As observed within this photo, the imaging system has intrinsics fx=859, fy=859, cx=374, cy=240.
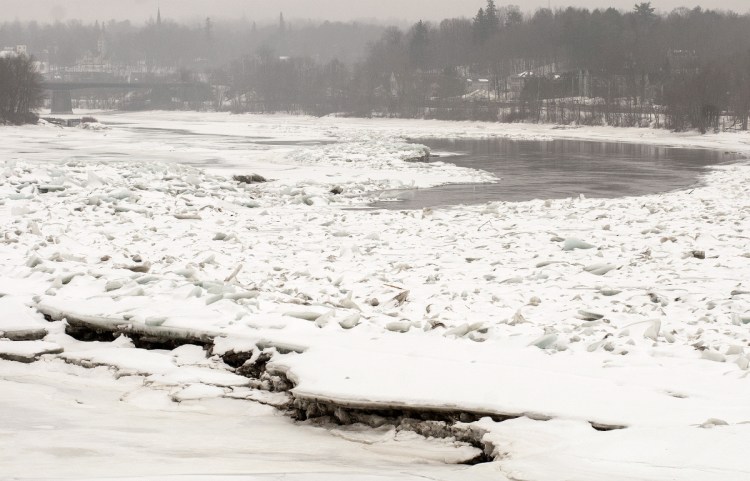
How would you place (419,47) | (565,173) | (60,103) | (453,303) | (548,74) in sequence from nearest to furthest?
(453,303) → (565,173) → (548,74) → (60,103) → (419,47)

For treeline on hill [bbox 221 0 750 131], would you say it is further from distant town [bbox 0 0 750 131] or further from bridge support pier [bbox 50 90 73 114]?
bridge support pier [bbox 50 90 73 114]

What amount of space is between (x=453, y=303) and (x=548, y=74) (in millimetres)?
107388

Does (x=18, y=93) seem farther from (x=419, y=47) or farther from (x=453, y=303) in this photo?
(x=419, y=47)

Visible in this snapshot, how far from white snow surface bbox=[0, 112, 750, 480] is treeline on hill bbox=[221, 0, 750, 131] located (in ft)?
179

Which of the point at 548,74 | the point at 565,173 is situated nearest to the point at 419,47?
the point at 548,74

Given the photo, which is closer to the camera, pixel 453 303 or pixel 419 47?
pixel 453 303

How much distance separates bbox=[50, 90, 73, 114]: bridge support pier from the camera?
119 m

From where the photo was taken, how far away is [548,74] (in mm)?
111250

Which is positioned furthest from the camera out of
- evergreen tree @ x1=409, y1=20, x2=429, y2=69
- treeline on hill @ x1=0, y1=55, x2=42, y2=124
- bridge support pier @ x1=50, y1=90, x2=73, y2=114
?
evergreen tree @ x1=409, y1=20, x2=429, y2=69

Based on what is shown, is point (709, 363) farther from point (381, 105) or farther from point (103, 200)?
point (381, 105)

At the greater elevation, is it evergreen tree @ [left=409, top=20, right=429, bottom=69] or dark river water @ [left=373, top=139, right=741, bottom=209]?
evergreen tree @ [left=409, top=20, right=429, bottom=69]

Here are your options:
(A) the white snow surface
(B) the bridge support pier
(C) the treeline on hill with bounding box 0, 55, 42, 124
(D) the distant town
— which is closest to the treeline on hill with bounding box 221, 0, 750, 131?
(D) the distant town

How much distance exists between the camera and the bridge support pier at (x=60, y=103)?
11900cm

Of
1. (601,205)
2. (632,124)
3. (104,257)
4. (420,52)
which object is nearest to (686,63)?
(632,124)
